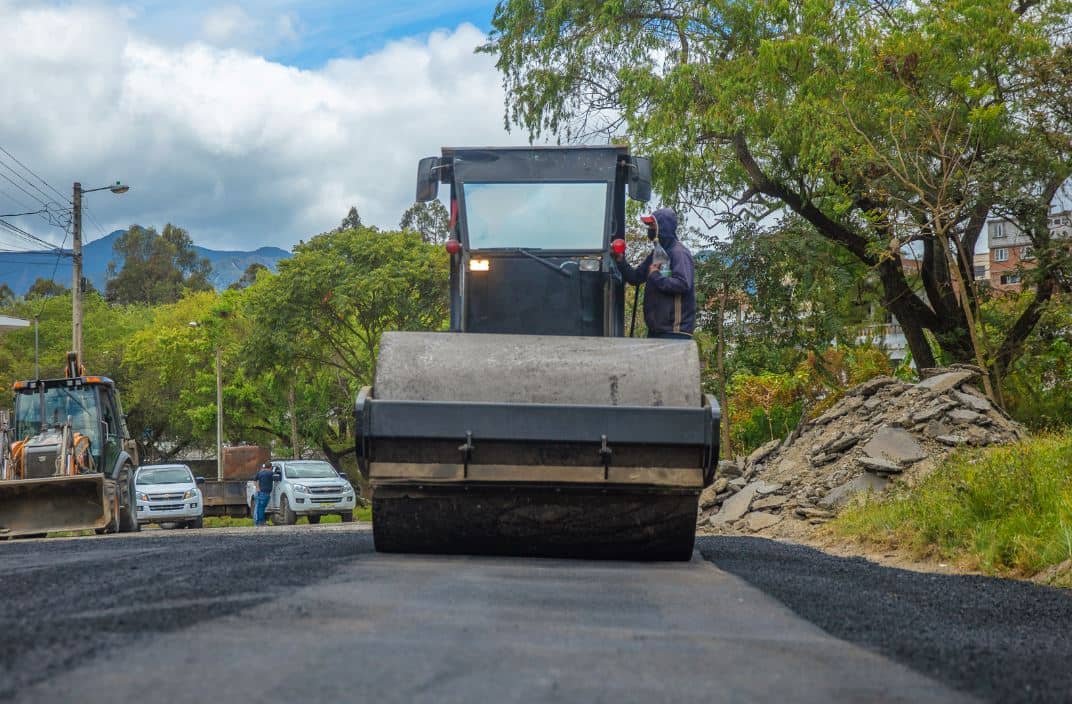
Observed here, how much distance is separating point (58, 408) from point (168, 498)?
7144 mm

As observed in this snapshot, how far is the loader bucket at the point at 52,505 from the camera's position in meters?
18.8

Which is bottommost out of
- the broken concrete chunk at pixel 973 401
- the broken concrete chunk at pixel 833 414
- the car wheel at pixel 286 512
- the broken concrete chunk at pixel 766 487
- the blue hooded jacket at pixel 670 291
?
Answer: the car wheel at pixel 286 512

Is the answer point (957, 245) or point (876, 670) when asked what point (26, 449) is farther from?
point (876, 670)

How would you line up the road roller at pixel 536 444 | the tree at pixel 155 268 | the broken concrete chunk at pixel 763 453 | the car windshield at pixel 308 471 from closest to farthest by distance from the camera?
the road roller at pixel 536 444 → the broken concrete chunk at pixel 763 453 → the car windshield at pixel 308 471 → the tree at pixel 155 268

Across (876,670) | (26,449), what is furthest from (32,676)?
(26,449)

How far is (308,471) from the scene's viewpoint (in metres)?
29.9

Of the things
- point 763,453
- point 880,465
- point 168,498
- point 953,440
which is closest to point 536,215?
point 880,465

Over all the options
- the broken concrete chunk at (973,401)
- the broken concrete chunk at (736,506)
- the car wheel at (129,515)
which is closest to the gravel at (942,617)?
the broken concrete chunk at (973,401)

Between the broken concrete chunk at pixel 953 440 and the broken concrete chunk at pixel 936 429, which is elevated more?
the broken concrete chunk at pixel 936 429

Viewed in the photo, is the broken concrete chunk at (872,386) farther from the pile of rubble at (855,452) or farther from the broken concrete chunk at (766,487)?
the broken concrete chunk at (766,487)

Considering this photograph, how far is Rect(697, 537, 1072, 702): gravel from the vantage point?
15.1 ft

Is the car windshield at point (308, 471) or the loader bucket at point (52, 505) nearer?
the loader bucket at point (52, 505)

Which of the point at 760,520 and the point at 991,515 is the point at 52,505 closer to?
the point at 760,520

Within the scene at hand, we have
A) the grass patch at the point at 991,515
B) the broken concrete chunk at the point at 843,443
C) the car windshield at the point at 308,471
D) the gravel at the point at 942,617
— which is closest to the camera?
the gravel at the point at 942,617
